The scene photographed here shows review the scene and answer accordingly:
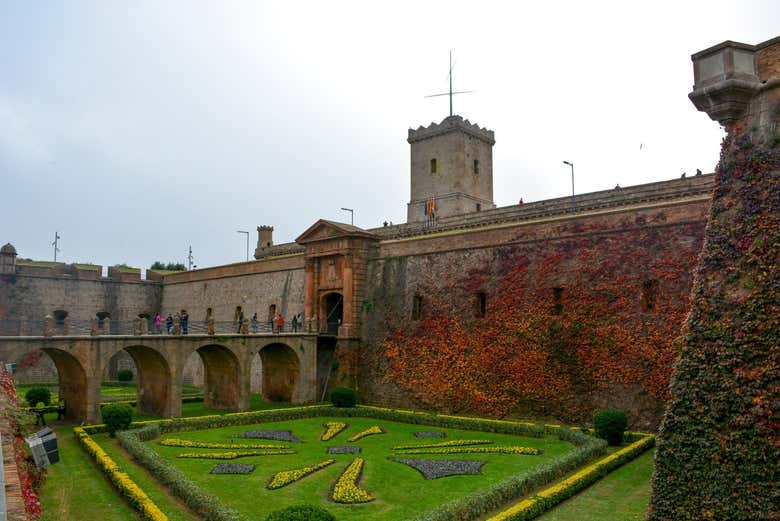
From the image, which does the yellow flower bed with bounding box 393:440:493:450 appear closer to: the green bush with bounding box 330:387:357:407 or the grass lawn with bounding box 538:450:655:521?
the grass lawn with bounding box 538:450:655:521

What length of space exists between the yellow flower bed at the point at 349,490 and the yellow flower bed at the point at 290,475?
37.7 inches

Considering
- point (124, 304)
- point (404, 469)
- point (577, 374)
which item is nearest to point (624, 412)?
point (577, 374)

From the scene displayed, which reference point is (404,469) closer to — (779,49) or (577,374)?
(577,374)

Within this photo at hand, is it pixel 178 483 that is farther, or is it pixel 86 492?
pixel 86 492

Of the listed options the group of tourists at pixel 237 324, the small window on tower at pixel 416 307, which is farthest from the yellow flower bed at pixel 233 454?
the small window on tower at pixel 416 307

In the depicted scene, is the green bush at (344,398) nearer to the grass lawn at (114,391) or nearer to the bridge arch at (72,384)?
the bridge arch at (72,384)

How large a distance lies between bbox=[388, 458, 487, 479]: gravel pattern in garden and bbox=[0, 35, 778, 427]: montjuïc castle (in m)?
6.10

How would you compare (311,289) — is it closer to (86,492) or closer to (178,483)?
(86,492)

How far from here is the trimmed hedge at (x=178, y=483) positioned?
11973 mm

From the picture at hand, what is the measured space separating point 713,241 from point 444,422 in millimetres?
14200

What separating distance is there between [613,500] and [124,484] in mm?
10720

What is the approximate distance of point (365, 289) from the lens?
29250 mm

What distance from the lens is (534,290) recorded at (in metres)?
22.7

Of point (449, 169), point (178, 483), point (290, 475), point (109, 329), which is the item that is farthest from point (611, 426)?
point (449, 169)
